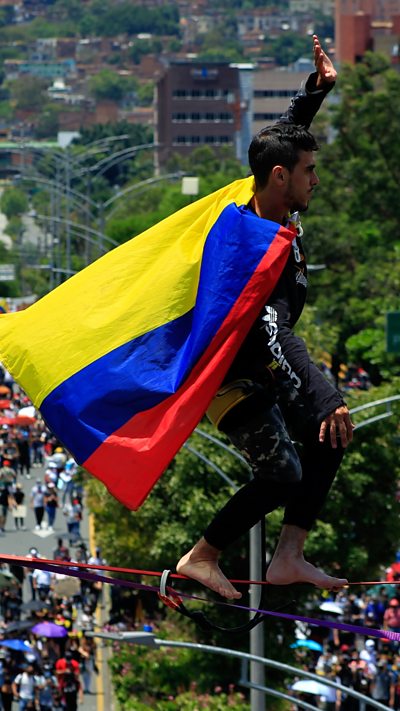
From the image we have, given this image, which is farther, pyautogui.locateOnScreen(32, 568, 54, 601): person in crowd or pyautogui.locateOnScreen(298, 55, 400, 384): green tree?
pyautogui.locateOnScreen(298, 55, 400, 384): green tree

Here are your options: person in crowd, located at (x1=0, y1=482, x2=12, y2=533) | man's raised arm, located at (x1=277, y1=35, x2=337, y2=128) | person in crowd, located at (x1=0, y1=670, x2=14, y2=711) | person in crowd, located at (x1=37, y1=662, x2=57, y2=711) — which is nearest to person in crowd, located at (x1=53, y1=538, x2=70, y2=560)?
person in crowd, located at (x1=0, y1=482, x2=12, y2=533)

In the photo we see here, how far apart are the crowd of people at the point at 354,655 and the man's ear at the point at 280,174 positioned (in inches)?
704

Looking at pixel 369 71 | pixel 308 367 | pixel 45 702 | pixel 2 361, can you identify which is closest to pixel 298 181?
pixel 308 367

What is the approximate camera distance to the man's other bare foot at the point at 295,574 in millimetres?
8445

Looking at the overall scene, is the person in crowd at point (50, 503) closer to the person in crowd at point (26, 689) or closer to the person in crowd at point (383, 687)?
the person in crowd at point (26, 689)

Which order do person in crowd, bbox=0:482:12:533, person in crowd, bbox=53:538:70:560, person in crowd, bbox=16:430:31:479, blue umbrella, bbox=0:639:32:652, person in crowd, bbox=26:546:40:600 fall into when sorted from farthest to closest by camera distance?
person in crowd, bbox=16:430:31:479 < person in crowd, bbox=0:482:12:533 < person in crowd, bbox=53:538:70:560 < person in crowd, bbox=26:546:40:600 < blue umbrella, bbox=0:639:32:652

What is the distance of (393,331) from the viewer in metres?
37.2

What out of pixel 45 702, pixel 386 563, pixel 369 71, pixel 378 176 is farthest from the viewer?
pixel 369 71

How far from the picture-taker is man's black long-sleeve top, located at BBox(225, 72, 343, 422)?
25.6ft

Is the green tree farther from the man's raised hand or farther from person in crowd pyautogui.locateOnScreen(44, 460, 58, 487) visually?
the man's raised hand

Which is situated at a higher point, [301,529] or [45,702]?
[301,529]

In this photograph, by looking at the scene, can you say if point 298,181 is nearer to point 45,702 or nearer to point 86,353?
point 86,353

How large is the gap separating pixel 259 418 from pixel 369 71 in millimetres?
68776

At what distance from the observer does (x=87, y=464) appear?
808 cm
